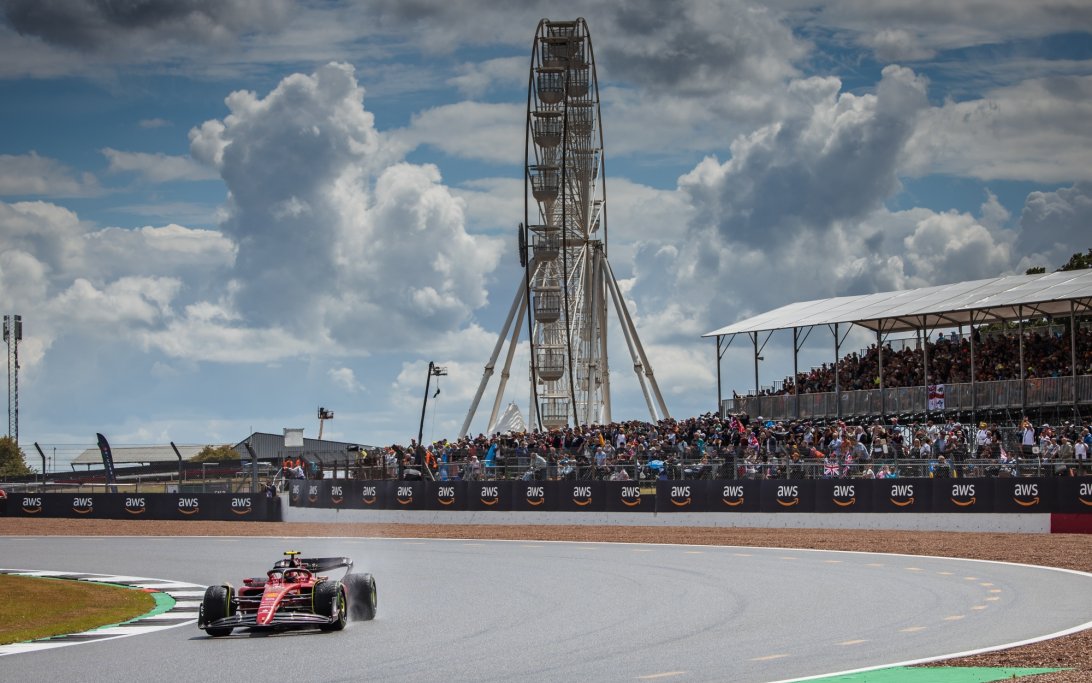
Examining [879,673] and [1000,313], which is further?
[1000,313]

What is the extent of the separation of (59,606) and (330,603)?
5.27 m

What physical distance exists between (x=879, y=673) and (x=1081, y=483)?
19.8 m

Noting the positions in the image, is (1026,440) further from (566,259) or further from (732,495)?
(566,259)

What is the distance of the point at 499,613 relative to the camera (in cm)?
1528

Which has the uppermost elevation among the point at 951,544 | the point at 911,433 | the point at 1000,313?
the point at 1000,313

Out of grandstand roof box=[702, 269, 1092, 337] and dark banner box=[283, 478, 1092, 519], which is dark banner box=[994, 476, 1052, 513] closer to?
dark banner box=[283, 478, 1092, 519]

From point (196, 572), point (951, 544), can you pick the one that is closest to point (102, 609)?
point (196, 572)

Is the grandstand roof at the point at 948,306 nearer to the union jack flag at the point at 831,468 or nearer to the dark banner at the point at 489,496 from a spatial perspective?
the union jack flag at the point at 831,468

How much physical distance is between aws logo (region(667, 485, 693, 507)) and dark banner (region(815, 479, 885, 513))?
3170 millimetres

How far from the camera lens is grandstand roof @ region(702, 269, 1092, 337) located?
1588 inches

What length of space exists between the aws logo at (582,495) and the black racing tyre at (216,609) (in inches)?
833

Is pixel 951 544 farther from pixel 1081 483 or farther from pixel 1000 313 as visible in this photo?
pixel 1000 313

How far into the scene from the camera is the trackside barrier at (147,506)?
3800 centimetres

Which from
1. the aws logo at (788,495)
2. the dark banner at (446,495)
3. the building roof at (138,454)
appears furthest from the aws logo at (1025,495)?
the building roof at (138,454)
